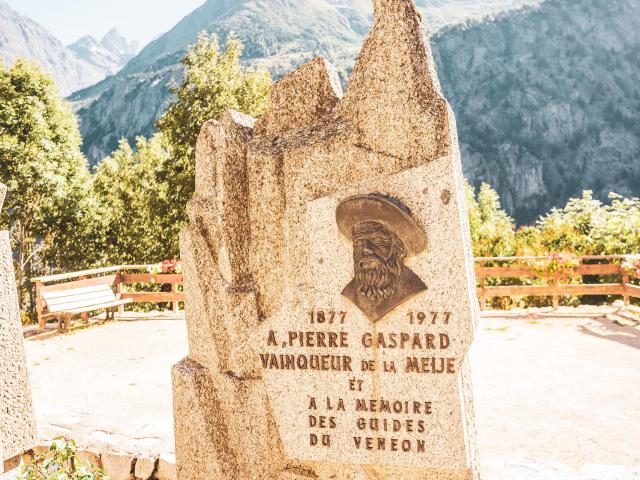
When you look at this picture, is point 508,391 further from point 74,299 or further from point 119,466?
point 74,299

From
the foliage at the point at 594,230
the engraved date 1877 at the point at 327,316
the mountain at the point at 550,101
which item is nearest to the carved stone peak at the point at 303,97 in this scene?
the engraved date 1877 at the point at 327,316

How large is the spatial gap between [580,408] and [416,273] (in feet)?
12.7

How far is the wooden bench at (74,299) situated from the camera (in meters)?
9.78

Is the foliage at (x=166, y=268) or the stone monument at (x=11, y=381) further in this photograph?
the foliage at (x=166, y=268)

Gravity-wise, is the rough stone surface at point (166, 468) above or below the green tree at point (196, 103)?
below

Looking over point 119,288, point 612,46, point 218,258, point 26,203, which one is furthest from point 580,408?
point 612,46

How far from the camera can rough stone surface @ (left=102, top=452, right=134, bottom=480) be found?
390cm

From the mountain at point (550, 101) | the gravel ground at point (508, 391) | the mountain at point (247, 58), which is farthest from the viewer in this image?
the mountain at point (247, 58)

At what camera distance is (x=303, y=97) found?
9.86ft

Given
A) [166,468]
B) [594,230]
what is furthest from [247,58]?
[166,468]

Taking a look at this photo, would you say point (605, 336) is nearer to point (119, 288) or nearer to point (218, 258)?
point (218, 258)

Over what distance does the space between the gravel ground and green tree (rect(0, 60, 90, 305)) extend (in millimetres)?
10015

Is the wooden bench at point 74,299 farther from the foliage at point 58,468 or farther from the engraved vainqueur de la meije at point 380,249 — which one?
the engraved vainqueur de la meije at point 380,249

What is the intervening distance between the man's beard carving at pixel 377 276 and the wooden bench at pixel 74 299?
850 cm
